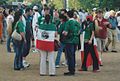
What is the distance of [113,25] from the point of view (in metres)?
21.8

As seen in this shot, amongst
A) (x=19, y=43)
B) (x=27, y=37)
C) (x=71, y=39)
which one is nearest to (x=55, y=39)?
(x=71, y=39)

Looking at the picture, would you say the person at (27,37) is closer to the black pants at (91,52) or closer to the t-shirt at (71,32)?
the black pants at (91,52)

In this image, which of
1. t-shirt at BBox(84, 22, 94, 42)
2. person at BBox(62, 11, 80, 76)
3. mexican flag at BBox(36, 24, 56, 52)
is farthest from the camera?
t-shirt at BBox(84, 22, 94, 42)

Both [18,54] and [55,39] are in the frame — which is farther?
[18,54]

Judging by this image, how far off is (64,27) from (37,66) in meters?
2.65

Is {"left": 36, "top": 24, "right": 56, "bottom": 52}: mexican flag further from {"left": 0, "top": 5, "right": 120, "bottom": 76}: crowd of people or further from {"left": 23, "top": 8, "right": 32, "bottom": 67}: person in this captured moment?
{"left": 23, "top": 8, "right": 32, "bottom": 67}: person

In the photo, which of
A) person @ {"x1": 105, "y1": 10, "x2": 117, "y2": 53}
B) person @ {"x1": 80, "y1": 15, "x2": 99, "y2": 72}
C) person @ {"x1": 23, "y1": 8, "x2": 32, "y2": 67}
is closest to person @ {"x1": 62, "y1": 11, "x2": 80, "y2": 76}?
person @ {"x1": 80, "y1": 15, "x2": 99, "y2": 72}

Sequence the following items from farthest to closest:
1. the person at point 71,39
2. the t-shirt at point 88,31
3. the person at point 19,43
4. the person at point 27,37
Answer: the person at point 27,37 → the t-shirt at point 88,31 → the person at point 19,43 → the person at point 71,39

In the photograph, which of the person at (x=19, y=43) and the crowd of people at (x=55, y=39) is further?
the person at (x=19, y=43)

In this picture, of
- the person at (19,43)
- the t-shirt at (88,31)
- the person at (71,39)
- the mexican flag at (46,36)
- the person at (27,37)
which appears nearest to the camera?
the mexican flag at (46,36)

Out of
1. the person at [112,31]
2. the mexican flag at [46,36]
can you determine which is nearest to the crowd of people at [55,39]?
the mexican flag at [46,36]

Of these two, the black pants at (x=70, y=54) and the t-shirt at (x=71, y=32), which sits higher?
the t-shirt at (x=71, y=32)

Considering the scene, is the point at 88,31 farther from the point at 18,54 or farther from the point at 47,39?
the point at 18,54

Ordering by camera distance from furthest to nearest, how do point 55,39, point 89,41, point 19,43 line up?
point 19,43
point 89,41
point 55,39
